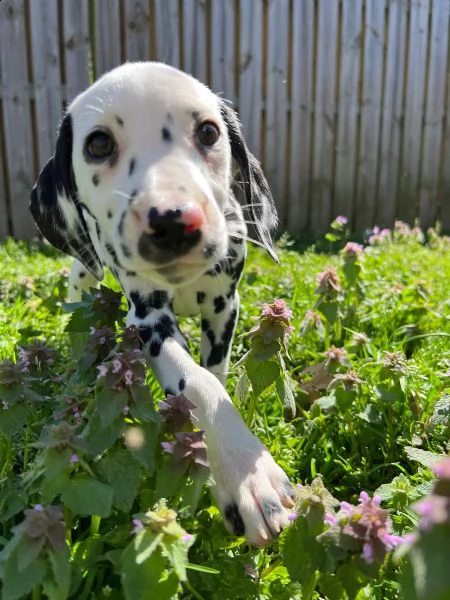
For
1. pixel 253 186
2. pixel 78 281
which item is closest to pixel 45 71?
pixel 78 281

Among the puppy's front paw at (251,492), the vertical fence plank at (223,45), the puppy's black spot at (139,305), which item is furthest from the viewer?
the vertical fence plank at (223,45)

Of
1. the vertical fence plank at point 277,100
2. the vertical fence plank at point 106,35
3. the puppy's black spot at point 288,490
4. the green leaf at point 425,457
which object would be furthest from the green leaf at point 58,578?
the vertical fence plank at point 277,100

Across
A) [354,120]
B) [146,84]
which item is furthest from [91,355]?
[354,120]

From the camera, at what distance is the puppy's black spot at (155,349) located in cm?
236

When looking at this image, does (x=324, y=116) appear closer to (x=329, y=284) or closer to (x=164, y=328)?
(x=329, y=284)

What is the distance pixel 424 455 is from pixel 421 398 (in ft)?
2.27

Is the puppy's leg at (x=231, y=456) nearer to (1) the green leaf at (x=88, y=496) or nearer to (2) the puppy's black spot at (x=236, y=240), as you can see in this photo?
(1) the green leaf at (x=88, y=496)

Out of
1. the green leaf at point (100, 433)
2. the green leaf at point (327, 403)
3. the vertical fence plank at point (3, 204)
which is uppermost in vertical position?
the green leaf at point (100, 433)

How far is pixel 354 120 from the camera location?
8172 mm

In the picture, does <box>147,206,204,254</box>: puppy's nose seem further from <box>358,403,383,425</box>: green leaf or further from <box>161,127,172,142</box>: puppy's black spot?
<box>358,403,383,425</box>: green leaf

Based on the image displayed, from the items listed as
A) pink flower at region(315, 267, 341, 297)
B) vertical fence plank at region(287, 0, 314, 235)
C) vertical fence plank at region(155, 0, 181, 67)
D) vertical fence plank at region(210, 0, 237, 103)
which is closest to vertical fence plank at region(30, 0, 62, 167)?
vertical fence plank at region(155, 0, 181, 67)

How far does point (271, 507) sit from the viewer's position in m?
1.73

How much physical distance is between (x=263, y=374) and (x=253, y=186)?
1.27m

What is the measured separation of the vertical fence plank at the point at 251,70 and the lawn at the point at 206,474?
4.88 meters
